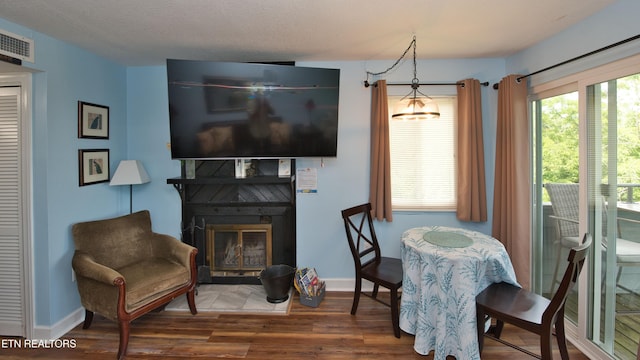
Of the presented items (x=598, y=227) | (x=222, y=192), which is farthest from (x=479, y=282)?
(x=222, y=192)

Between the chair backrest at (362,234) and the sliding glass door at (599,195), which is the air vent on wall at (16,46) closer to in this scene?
the chair backrest at (362,234)

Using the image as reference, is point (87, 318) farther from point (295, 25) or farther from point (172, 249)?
point (295, 25)

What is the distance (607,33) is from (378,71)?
5.71 ft

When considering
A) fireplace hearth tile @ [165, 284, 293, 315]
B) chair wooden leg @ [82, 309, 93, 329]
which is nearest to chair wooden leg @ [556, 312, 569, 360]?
fireplace hearth tile @ [165, 284, 293, 315]

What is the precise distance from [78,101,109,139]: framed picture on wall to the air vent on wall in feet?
1.64

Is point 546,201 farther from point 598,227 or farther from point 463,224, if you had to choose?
point 463,224

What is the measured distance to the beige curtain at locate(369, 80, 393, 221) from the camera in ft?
9.77

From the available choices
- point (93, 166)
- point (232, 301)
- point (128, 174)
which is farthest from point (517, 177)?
point (93, 166)

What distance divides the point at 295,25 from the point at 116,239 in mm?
2454

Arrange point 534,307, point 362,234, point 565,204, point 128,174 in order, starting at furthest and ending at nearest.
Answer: point 362,234, point 128,174, point 565,204, point 534,307

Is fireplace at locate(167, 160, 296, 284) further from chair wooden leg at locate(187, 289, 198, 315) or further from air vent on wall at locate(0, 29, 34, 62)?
air vent on wall at locate(0, 29, 34, 62)

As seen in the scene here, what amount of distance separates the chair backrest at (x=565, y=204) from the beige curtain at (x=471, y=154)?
1.81 ft

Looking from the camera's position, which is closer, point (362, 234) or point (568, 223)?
point (568, 223)

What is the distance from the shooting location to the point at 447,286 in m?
1.96
